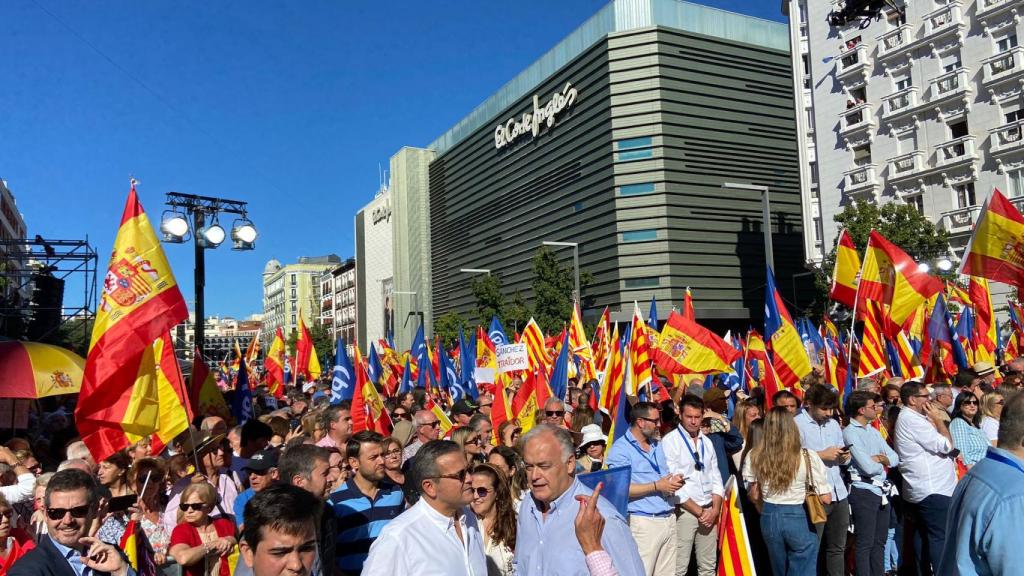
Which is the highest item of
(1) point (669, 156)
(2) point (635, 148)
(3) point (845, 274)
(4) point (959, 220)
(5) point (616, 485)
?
(2) point (635, 148)

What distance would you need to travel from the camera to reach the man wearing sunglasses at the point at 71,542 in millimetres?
3400

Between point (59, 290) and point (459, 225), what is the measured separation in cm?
5286

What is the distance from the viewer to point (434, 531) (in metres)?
3.58

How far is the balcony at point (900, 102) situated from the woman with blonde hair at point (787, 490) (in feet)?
111

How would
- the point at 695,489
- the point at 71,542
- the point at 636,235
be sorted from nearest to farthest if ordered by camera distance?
the point at 71,542 → the point at 695,489 → the point at 636,235

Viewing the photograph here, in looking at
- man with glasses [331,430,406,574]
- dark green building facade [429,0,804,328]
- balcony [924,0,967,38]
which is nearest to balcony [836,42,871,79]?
balcony [924,0,967,38]

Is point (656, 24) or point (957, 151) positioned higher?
point (656, 24)

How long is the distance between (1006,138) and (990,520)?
34.0 m

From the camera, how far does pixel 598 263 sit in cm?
4947

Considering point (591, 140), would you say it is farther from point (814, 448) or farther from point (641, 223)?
point (814, 448)

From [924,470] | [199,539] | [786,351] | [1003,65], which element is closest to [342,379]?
[786,351]

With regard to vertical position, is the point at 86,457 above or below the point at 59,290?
below

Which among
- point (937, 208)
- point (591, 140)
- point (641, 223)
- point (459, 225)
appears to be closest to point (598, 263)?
point (641, 223)

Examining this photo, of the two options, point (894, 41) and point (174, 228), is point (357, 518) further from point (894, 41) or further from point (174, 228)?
point (894, 41)
